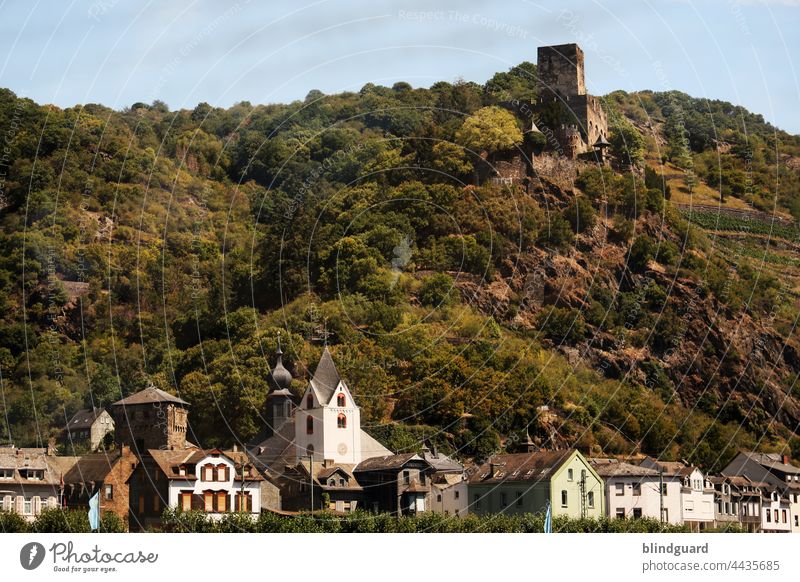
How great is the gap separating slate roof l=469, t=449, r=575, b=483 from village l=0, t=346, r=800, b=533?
134mm

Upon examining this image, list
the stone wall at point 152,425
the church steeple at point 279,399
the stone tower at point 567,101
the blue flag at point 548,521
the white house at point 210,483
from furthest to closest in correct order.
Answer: the stone tower at point 567,101 < the church steeple at point 279,399 < the stone wall at point 152,425 < the white house at point 210,483 < the blue flag at point 548,521

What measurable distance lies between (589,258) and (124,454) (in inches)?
2398

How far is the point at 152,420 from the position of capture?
121250 millimetres

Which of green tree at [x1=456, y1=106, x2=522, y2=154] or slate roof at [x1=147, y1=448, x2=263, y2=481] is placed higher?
green tree at [x1=456, y1=106, x2=522, y2=154]

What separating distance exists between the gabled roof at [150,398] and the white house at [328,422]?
8.75 meters

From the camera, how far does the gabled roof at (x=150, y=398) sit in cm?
12144

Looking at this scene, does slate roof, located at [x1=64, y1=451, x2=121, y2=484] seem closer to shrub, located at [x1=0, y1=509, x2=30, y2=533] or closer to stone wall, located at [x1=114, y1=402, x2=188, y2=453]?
shrub, located at [x1=0, y1=509, x2=30, y2=533]

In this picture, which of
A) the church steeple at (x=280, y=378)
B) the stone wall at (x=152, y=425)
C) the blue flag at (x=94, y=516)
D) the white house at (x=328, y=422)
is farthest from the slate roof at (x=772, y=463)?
the blue flag at (x=94, y=516)

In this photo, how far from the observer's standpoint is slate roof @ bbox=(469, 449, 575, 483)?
338ft

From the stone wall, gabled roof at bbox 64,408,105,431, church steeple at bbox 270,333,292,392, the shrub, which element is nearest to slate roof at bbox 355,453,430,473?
the stone wall

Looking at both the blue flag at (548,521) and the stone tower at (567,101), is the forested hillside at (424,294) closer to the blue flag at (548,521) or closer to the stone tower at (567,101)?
the stone tower at (567,101)

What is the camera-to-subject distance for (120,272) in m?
159

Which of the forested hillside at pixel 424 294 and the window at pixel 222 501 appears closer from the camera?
the window at pixel 222 501
